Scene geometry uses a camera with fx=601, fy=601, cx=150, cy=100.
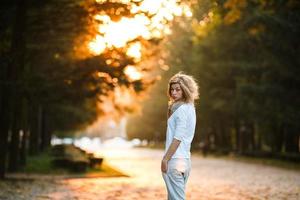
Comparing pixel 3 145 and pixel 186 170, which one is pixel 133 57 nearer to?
pixel 3 145

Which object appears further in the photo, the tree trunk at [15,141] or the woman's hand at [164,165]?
the tree trunk at [15,141]

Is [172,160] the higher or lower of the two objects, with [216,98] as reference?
lower

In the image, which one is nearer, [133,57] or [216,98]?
[133,57]

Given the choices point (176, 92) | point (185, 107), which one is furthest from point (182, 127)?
point (176, 92)

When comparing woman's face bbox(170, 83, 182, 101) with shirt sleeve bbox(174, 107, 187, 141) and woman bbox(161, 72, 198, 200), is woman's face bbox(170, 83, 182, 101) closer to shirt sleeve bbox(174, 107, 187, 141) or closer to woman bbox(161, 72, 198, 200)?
woman bbox(161, 72, 198, 200)

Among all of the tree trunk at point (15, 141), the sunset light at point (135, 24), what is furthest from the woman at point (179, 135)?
the tree trunk at point (15, 141)

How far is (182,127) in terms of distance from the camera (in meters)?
6.61

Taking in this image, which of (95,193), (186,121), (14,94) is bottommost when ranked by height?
(95,193)

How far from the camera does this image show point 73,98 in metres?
20.0

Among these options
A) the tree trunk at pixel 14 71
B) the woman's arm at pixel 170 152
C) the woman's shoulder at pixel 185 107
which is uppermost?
the tree trunk at pixel 14 71

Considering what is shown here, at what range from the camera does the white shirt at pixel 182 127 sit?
21.7ft

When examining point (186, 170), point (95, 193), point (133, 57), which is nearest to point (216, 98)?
point (133, 57)

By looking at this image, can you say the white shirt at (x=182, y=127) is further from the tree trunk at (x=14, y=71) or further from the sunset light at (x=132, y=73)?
the sunset light at (x=132, y=73)

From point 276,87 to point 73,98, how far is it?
11.8 m
